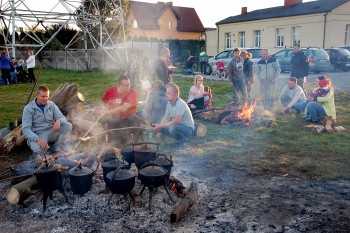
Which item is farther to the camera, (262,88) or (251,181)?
(262,88)

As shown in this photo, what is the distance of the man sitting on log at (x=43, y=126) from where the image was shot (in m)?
5.95

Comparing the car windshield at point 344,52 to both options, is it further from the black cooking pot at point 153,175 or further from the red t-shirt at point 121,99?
the black cooking pot at point 153,175

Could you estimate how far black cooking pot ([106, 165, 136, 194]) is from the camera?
4465 millimetres

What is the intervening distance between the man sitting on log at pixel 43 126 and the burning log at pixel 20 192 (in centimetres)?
84

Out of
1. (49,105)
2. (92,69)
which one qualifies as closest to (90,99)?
(49,105)

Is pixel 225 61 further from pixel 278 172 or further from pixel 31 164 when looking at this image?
pixel 31 164

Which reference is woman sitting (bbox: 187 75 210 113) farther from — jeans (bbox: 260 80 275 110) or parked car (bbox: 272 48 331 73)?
parked car (bbox: 272 48 331 73)

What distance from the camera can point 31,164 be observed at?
17.8 feet

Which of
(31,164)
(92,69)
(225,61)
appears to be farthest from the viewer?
(92,69)

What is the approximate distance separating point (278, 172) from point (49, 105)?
4266 millimetres

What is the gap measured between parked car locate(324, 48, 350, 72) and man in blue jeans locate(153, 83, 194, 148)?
61.7 feet

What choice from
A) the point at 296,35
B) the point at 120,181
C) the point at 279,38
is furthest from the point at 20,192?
the point at 279,38

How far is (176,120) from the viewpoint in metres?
7.07

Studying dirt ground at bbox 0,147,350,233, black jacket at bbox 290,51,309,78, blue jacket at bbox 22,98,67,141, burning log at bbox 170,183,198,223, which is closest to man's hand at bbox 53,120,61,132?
blue jacket at bbox 22,98,67,141
